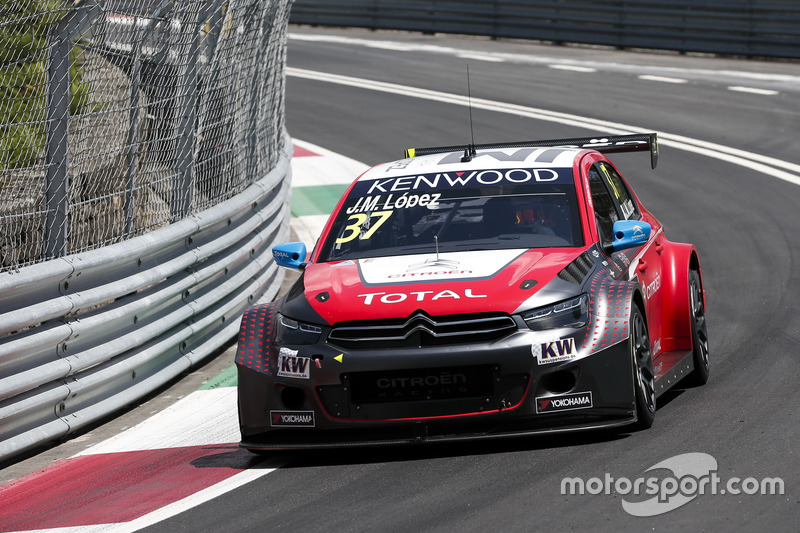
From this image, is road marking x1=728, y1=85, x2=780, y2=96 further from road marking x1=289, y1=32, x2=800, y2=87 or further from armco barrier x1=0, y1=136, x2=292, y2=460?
armco barrier x1=0, y1=136, x2=292, y2=460

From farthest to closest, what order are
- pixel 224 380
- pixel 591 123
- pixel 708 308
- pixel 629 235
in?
pixel 591 123 < pixel 708 308 < pixel 224 380 < pixel 629 235

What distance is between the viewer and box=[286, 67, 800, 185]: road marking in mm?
17641

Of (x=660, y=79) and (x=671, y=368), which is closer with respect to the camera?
(x=671, y=368)

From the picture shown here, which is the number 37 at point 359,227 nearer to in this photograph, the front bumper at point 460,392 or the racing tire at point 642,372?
the front bumper at point 460,392

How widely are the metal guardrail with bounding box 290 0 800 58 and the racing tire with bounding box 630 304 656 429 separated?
2035 cm

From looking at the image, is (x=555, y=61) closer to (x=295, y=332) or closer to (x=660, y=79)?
(x=660, y=79)

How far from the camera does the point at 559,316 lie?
21.5 feet

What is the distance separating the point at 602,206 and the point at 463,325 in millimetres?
1784

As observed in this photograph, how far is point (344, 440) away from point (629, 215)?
108 inches

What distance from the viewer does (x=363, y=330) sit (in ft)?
21.6

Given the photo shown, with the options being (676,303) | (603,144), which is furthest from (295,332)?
(603,144)

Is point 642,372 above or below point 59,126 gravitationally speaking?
below

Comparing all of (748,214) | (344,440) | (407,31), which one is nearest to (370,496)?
(344,440)

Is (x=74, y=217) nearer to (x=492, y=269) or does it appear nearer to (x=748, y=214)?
(x=492, y=269)
